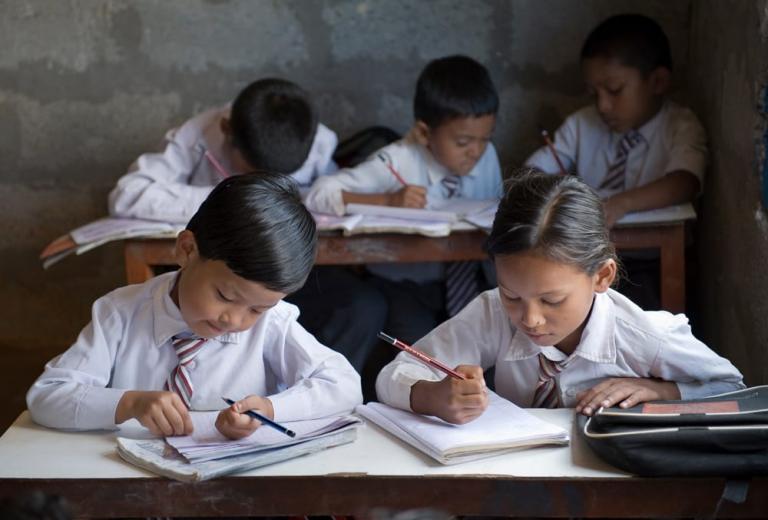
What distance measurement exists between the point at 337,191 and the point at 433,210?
33 cm

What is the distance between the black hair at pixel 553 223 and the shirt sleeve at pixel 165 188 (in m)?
1.58

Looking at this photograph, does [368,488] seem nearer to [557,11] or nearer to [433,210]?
[433,210]

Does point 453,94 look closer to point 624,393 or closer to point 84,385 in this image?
point 624,393

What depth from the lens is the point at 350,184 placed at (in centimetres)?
399

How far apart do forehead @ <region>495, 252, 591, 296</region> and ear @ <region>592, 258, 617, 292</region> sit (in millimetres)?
117

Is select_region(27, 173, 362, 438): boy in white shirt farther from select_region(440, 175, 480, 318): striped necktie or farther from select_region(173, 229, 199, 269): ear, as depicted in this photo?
select_region(440, 175, 480, 318): striped necktie

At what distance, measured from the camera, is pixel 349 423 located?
2283 millimetres

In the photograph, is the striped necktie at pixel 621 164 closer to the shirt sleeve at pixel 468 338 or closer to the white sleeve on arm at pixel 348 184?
the white sleeve on arm at pixel 348 184

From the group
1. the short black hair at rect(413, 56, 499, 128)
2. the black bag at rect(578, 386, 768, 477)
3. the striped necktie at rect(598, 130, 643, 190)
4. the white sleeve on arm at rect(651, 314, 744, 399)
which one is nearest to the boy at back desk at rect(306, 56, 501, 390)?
the short black hair at rect(413, 56, 499, 128)

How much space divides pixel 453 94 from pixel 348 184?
48cm

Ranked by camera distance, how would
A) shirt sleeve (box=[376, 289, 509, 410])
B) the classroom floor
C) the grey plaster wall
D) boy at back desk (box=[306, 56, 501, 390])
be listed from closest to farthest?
shirt sleeve (box=[376, 289, 509, 410]), boy at back desk (box=[306, 56, 501, 390]), the classroom floor, the grey plaster wall

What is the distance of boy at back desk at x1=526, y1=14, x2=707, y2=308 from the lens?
3.95m

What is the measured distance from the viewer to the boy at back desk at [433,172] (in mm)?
3936

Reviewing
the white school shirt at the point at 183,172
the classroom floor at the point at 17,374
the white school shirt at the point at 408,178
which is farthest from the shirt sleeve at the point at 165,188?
the classroom floor at the point at 17,374
